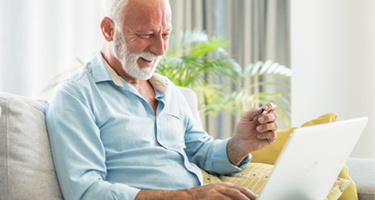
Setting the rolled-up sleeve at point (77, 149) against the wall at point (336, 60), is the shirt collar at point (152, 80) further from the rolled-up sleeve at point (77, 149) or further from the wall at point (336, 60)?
the wall at point (336, 60)

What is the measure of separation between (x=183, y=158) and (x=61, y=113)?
431 millimetres

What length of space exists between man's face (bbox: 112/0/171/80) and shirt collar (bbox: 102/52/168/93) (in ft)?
0.14

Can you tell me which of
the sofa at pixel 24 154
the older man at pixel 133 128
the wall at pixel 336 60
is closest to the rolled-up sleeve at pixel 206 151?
the older man at pixel 133 128

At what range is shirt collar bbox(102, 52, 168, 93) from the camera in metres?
1.28

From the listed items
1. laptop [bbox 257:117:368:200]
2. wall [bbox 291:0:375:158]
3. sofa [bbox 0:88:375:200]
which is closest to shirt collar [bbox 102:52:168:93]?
sofa [bbox 0:88:375:200]

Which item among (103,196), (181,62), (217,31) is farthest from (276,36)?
(103,196)

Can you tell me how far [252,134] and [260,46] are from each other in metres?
2.09

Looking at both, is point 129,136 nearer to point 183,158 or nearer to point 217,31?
point 183,158

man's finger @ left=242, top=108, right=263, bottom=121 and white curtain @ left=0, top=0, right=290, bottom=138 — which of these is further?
white curtain @ left=0, top=0, right=290, bottom=138

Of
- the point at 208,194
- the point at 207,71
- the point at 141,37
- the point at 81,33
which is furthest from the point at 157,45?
the point at 81,33

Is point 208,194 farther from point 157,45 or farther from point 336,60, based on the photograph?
point 336,60

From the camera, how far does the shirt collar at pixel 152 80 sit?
1.28 metres

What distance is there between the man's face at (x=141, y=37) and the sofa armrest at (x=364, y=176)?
898mm

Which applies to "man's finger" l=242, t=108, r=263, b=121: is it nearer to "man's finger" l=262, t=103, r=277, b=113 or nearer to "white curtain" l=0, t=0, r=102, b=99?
"man's finger" l=262, t=103, r=277, b=113
